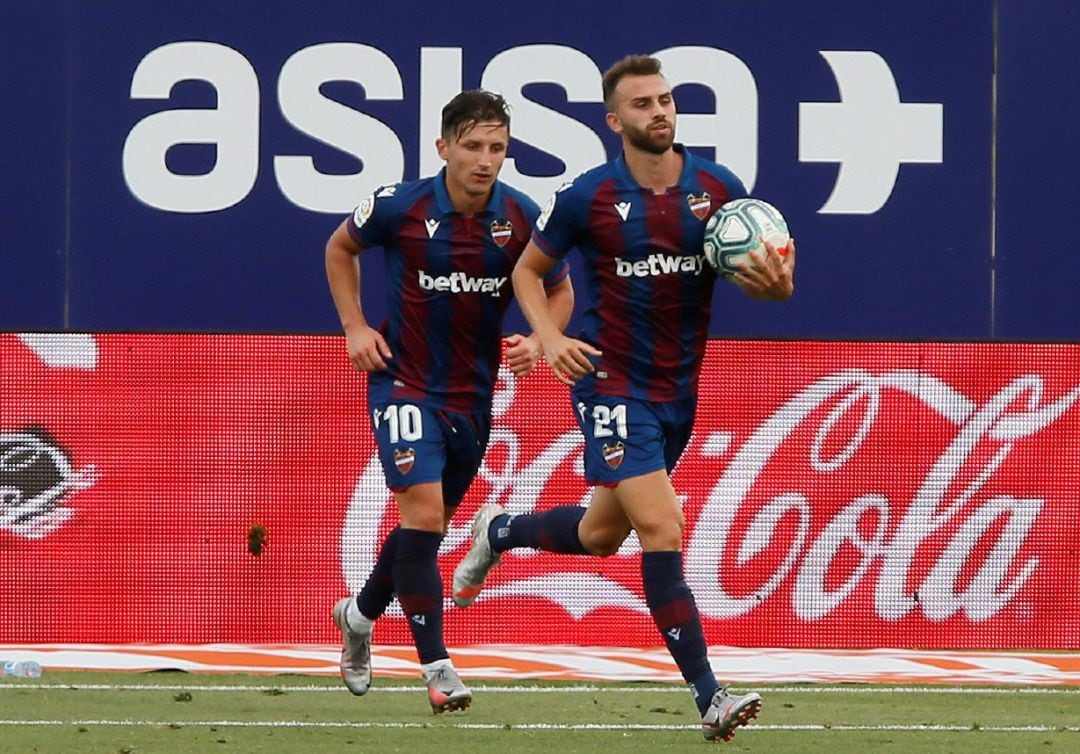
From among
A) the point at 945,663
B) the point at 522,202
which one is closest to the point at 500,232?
the point at 522,202

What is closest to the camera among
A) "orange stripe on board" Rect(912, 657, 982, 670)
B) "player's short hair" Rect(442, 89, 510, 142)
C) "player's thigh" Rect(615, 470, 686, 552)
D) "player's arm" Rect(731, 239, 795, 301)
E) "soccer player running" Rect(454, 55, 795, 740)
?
"player's arm" Rect(731, 239, 795, 301)

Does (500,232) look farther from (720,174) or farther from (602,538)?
(602,538)

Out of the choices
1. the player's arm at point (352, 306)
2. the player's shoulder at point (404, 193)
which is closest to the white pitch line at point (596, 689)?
the player's arm at point (352, 306)

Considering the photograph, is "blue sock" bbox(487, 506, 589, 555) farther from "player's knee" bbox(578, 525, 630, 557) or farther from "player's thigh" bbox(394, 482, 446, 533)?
"player's thigh" bbox(394, 482, 446, 533)

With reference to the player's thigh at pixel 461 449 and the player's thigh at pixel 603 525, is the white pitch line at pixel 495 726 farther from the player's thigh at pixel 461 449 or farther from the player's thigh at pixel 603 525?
the player's thigh at pixel 461 449

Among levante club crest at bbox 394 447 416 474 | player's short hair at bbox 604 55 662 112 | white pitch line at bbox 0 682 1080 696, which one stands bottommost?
white pitch line at bbox 0 682 1080 696

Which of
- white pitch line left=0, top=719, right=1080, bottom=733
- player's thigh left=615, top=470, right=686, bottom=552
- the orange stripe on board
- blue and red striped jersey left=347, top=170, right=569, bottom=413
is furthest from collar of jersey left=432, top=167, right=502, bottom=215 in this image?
the orange stripe on board

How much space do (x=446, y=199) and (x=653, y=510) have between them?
5.14ft

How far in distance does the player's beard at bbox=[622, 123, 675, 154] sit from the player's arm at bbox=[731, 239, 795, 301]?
1.75 feet

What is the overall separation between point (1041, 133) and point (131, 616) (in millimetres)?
6703

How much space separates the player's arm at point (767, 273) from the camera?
7.06 metres

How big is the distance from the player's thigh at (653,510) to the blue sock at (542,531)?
95 centimetres

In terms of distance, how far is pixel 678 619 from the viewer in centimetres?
707

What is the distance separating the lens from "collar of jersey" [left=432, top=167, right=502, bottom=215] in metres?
8.05
